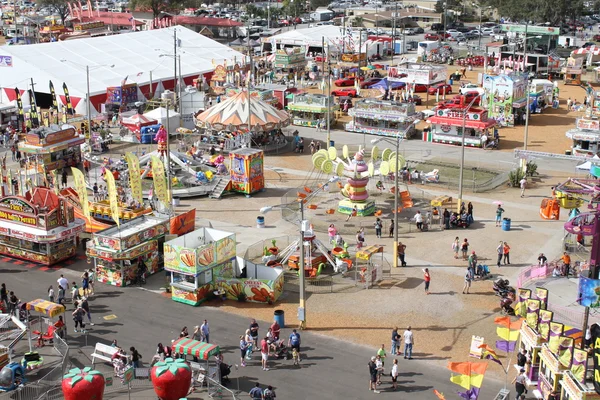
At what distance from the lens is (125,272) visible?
3834cm

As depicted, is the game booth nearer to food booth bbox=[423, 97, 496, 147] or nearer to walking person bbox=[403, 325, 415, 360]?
walking person bbox=[403, 325, 415, 360]

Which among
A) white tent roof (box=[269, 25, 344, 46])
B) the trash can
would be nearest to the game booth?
the trash can

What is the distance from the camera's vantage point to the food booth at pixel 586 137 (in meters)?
59.1

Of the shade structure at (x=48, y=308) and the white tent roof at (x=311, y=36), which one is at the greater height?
the white tent roof at (x=311, y=36)

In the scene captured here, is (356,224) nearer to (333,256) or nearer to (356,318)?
(333,256)

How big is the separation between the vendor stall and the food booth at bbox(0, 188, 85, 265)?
3182 centimetres

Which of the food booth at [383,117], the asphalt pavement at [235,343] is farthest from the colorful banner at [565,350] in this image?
the food booth at [383,117]

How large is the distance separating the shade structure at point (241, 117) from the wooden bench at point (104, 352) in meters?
31.1

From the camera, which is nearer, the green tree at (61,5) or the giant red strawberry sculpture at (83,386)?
the giant red strawberry sculpture at (83,386)

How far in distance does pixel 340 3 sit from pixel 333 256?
139 metres

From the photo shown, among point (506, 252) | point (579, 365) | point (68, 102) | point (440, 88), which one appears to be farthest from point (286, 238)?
point (440, 88)

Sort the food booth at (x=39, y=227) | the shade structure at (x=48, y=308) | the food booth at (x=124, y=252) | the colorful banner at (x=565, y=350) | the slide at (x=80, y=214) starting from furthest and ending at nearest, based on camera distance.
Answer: the slide at (x=80, y=214)
the food booth at (x=39, y=227)
the food booth at (x=124, y=252)
the shade structure at (x=48, y=308)
the colorful banner at (x=565, y=350)

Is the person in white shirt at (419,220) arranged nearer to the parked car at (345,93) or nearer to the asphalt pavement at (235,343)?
the asphalt pavement at (235,343)

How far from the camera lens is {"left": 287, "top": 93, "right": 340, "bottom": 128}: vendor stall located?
69750mm
